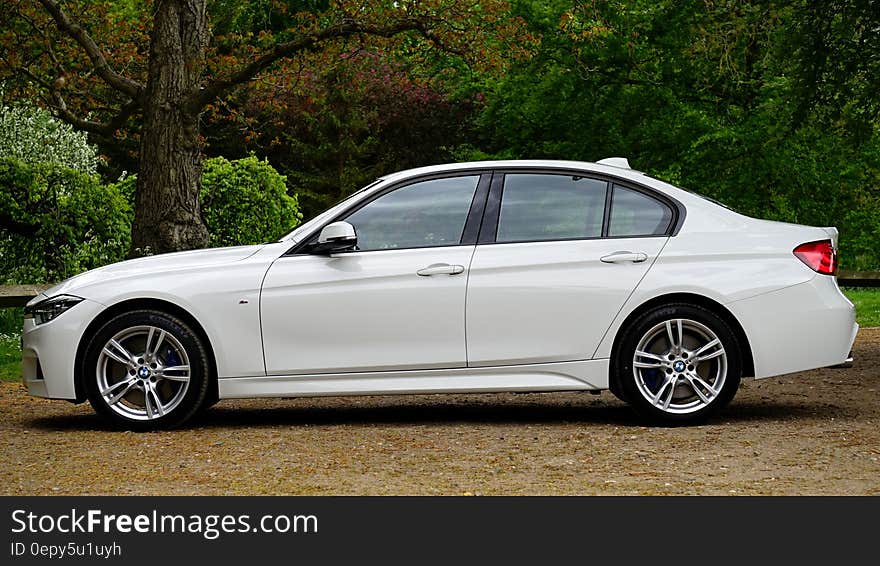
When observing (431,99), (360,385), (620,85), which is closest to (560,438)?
(360,385)

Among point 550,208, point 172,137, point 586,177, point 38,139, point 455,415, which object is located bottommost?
point 455,415

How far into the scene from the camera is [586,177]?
914 centimetres

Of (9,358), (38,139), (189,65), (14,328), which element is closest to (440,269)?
(9,358)

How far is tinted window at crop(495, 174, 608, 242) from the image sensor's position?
896cm

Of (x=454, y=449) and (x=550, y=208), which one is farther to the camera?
(x=550, y=208)

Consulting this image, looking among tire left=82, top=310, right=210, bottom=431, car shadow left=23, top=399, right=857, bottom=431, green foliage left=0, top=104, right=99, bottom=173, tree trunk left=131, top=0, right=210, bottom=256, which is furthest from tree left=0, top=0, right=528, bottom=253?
green foliage left=0, top=104, right=99, bottom=173

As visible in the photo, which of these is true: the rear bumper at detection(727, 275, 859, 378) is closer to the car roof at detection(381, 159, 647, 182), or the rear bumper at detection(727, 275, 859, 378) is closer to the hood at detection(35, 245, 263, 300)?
the car roof at detection(381, 159, 647, 182)

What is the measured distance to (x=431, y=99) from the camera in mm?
34094

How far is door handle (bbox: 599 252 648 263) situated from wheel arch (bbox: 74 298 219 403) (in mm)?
A: 2533

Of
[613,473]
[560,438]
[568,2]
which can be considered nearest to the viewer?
[613,473]

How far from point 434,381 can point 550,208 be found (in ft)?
4.39

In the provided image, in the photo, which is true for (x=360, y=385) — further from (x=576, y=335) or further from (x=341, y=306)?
(x=576, y=335)

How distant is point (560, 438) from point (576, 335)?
2.26 ft

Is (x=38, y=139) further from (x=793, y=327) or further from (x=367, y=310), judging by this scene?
(x=793, y=327)
